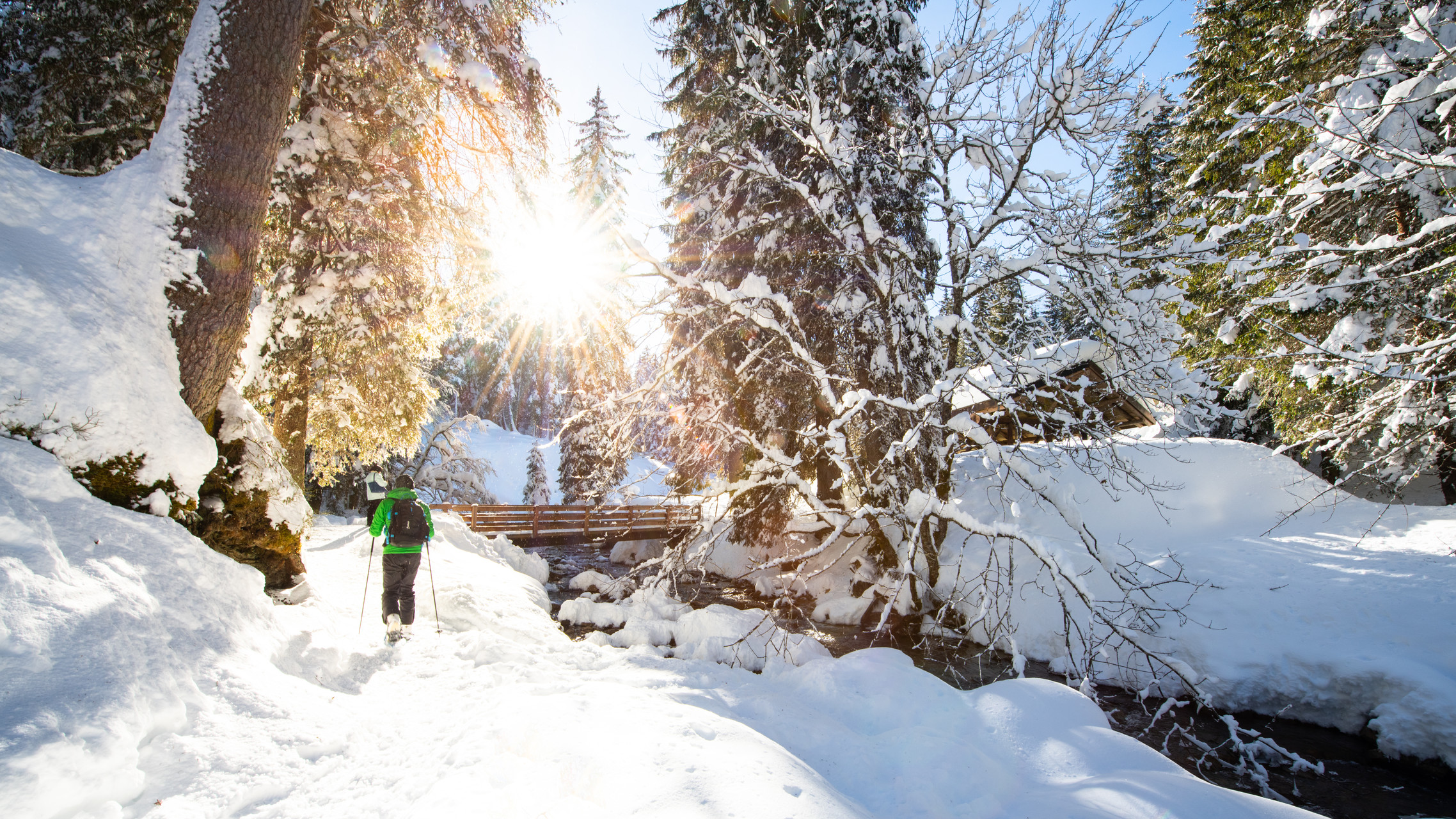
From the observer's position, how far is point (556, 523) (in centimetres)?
2027

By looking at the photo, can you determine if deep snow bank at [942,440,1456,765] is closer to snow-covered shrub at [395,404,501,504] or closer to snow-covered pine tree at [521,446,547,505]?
snow-covered shrub at [395,404,501,504]

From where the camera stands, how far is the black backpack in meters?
5.46

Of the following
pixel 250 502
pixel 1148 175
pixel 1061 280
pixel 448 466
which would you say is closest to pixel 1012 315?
pixel 1061 280

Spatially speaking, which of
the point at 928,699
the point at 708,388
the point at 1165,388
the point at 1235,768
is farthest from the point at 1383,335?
the point at 708,388

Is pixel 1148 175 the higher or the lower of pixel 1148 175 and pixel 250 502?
the higher

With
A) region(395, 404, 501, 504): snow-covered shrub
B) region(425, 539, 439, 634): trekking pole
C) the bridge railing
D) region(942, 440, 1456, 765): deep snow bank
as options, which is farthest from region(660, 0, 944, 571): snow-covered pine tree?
region(395, 404, 501, 504): snow-covered shrub

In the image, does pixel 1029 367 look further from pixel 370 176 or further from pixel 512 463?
pixel 512 463

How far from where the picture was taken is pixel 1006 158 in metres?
6.81

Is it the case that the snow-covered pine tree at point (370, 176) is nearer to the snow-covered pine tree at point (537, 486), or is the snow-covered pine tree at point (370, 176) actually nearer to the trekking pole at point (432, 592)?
the trekking pole at point (432, 592)

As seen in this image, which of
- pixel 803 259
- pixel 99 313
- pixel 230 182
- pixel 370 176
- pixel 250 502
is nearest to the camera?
pixel 99 313

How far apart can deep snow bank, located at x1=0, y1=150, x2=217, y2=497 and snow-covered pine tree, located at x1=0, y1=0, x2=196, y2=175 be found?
3.79m

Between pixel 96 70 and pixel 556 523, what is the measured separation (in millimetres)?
16157

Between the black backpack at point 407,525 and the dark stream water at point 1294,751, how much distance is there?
120 inches

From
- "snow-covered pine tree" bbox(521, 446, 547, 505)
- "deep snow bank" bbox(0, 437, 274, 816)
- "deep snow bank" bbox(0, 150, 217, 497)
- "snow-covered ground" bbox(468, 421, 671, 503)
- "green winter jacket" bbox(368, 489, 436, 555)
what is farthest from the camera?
"snow-covered ground" bbox(468, 421, 671, 503)
